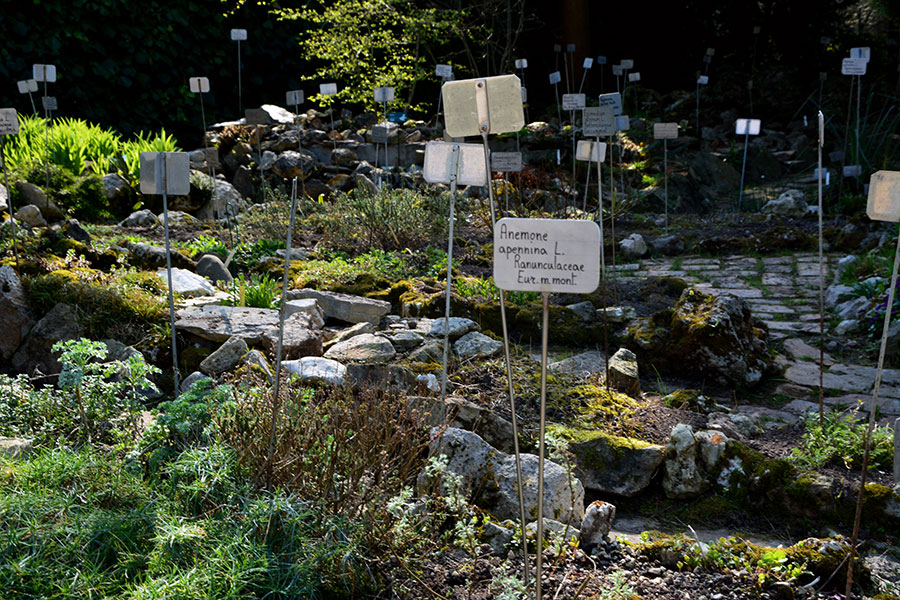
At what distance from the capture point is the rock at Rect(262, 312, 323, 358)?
168 inches

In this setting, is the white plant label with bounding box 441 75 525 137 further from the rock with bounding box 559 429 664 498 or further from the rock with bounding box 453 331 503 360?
the rock with bounding box 453 331 503 360

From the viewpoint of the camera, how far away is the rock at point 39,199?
23.4 feet

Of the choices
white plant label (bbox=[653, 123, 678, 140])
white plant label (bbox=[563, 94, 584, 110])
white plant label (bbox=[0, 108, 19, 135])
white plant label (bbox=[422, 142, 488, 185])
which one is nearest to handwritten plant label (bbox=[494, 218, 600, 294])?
white plant label (bbox=[422, 142, 488, 185])

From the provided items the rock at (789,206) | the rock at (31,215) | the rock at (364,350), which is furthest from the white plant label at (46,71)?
the rock at (789,206)

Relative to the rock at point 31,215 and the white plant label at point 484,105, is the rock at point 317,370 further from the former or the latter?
the rock at point 31,215

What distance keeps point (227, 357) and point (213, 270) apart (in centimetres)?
213

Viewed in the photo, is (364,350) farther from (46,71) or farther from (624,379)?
(46,71)

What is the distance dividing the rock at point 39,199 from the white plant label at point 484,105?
5693 mm

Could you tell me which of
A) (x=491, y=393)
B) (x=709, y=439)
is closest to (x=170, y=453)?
(x=491, y=393)

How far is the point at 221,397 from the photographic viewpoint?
9.97ft

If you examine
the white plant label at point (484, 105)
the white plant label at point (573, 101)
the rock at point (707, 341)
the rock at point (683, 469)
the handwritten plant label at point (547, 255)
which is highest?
the white plant label at point (573, 101)

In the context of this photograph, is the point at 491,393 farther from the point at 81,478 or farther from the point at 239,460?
the point at 81,478

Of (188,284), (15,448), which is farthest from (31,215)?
(15,448)

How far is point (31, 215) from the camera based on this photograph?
662 centimetres
